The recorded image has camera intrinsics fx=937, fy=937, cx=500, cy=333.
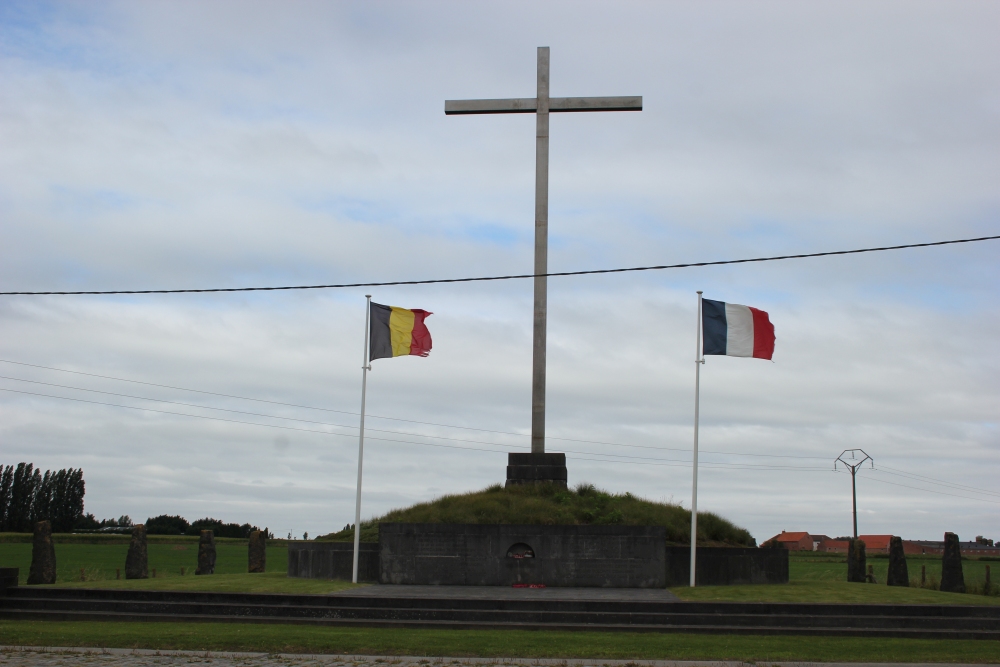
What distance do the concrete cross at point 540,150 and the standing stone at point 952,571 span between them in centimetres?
1216

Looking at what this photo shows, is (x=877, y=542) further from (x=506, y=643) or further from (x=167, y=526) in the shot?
(x=506, y=643)

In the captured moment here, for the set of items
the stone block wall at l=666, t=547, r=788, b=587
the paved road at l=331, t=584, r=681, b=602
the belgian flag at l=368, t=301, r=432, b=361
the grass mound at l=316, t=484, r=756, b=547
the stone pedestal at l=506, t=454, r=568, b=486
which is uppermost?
the belgian flag at l=368, t=301, r=432, b=361

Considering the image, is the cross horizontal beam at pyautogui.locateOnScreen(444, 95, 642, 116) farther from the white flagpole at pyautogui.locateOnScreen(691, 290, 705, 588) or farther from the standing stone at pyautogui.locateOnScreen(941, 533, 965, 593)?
the standing stone at pyautogui.locateOnScreen(941, 533, 965, 593)

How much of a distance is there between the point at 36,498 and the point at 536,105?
257ft

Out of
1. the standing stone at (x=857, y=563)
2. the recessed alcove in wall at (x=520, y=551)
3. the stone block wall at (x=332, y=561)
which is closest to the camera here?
the recessed alcove in wall at (x=520, y=551)

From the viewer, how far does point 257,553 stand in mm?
30672

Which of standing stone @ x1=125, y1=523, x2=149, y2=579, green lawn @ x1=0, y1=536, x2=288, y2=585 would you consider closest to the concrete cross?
standing stone @ x1=125, y1=523, x2=149, y2=579

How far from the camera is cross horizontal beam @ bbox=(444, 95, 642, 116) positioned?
23906mm

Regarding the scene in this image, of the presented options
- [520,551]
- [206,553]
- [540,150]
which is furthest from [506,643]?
[206,553]

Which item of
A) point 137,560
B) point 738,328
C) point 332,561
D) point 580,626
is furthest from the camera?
point 137,560

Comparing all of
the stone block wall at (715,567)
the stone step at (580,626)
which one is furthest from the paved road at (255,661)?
the stone block wall at (715,567)

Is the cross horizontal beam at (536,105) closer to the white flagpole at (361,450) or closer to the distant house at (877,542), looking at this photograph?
the white flagpole at (361,450)

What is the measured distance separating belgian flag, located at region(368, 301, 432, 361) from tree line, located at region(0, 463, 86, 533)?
73.6 m

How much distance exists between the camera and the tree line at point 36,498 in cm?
8469
